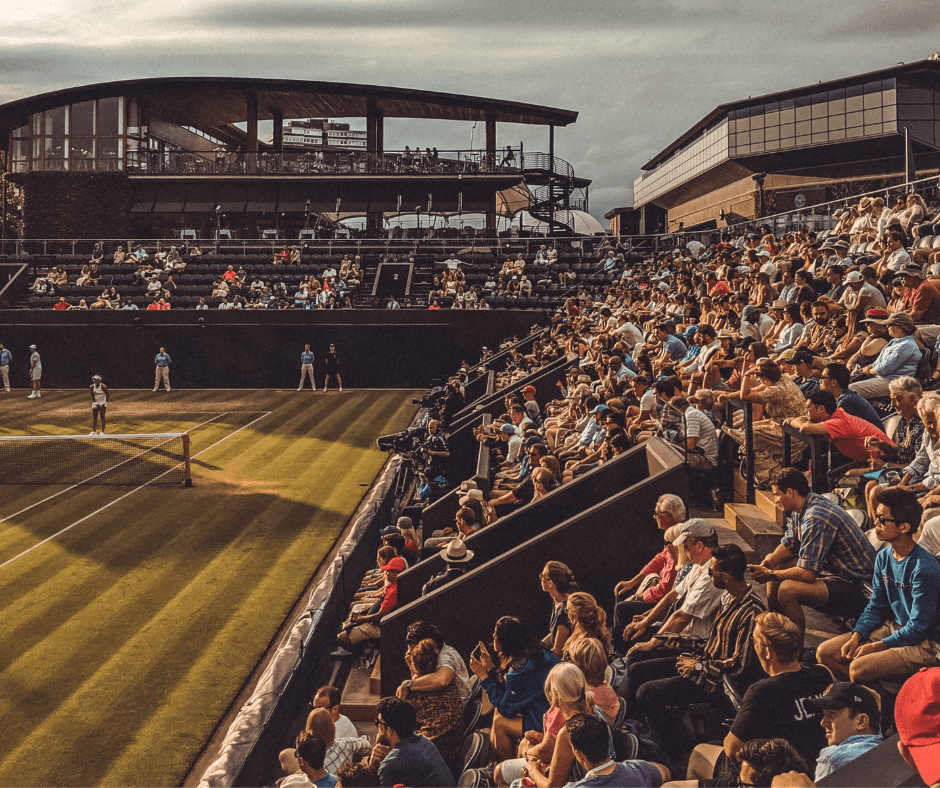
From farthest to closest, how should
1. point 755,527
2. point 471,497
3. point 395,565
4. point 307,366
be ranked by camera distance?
1. point 307,366
2. point 471,497
3. point 395,565
4. point 755,527

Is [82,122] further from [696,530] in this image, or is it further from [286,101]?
[696,530]

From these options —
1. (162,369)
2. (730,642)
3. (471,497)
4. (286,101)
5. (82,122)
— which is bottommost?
(730,642)

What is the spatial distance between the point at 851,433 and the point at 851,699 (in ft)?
9.26

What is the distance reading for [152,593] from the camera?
10.7 meters

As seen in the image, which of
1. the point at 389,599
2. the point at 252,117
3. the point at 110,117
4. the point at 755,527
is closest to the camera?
the point at 755,527

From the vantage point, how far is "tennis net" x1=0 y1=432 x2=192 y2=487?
1686 centimetres

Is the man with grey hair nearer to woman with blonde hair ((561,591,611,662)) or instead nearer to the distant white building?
woman with blonde hair ((561,591,611,662))

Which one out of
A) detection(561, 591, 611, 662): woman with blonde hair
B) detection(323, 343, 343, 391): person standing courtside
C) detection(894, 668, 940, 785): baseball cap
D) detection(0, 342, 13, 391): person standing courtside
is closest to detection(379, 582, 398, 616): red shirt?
detection(561, 591, 611, 662): woman with blonde hair

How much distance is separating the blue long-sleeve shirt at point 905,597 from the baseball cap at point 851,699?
1.54ft

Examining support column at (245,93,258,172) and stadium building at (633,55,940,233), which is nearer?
support column at (245,93,258,172)

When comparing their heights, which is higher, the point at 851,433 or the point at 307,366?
the point at 307,366

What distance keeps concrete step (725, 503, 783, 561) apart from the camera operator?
22.5ft

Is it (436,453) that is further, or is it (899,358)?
(436,453)

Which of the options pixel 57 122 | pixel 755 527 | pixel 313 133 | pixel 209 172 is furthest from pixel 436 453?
pixel 313 133
